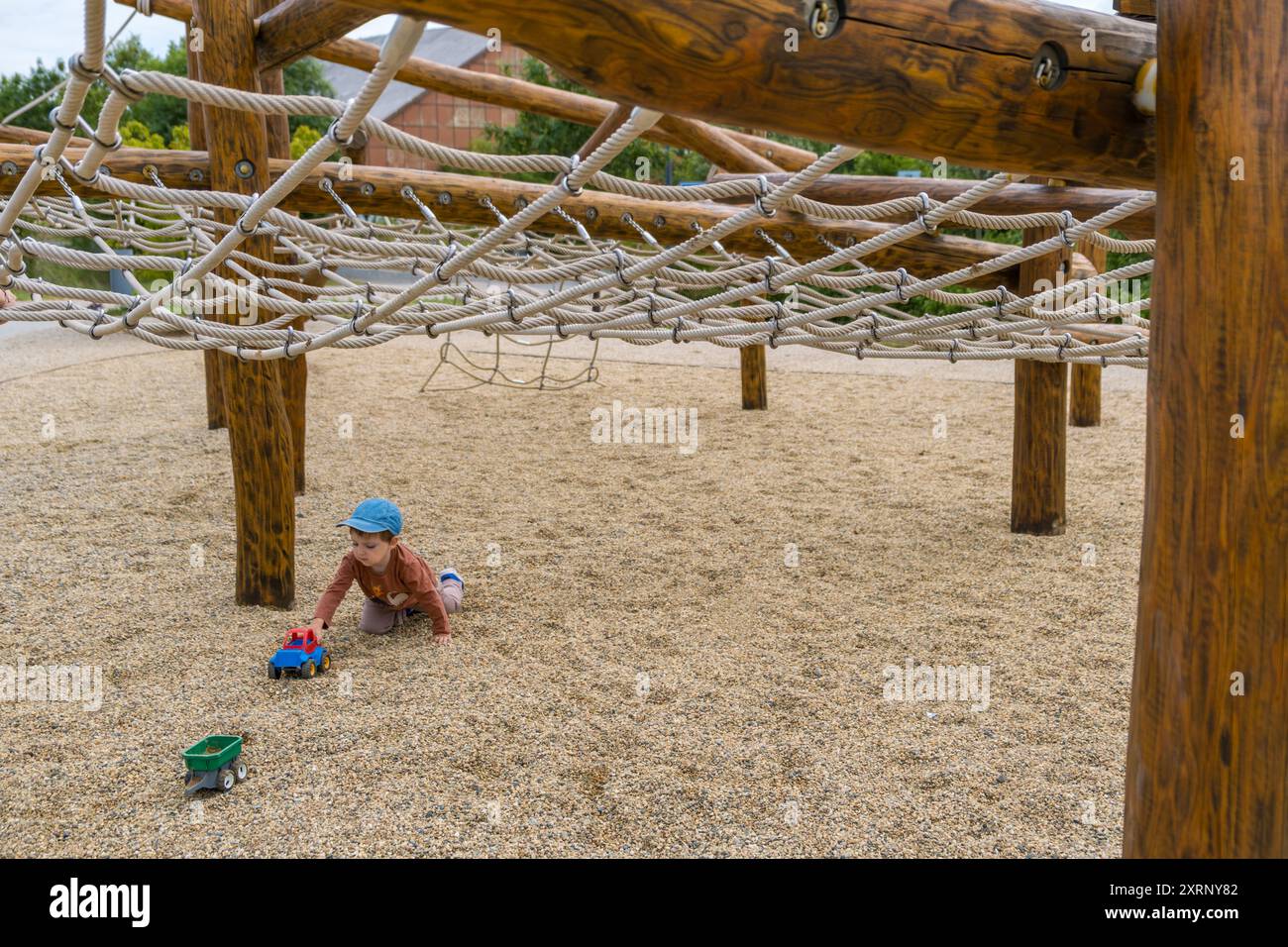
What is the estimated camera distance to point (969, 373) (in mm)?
7883

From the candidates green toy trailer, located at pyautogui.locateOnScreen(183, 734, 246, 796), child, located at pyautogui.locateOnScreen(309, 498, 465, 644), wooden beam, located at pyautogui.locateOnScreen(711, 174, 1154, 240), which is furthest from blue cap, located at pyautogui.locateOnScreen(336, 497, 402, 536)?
wooden beam, located at pyautogui.locateOnScreen(711, 174, 1154, 240)

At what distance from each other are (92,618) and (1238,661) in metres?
2.80

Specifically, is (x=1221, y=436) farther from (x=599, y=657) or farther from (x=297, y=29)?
(x=297, y=29)

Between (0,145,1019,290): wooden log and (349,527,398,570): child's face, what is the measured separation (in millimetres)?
974

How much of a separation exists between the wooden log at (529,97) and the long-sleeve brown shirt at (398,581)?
81.6 inches

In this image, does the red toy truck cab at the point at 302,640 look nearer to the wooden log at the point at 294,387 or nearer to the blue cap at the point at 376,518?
the blue cap at the point at 376,518

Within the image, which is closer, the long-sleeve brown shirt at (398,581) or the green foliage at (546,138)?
the long-sleeve brown shirt at (398,581)

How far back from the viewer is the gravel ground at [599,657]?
6.63 feet

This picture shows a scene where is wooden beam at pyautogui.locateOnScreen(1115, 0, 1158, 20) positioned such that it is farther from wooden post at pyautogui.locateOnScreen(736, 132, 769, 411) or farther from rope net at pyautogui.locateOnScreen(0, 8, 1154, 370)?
wooden post at pyautogui.locateOnScreen(736, 132, 769, 411)

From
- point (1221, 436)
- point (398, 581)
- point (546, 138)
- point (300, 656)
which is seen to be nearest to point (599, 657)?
point (398, 581)

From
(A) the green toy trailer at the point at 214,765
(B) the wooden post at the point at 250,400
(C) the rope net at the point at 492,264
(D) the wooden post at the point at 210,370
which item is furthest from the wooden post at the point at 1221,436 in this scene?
(D) the wooden post at the point at 210,370

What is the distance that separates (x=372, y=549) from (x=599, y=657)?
2.00ft

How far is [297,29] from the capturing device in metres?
2.74
